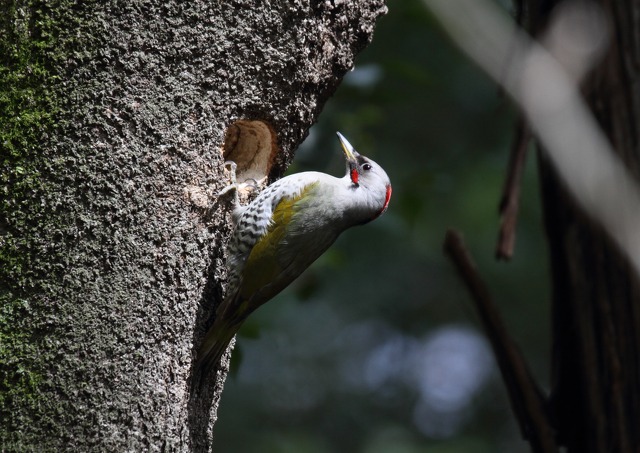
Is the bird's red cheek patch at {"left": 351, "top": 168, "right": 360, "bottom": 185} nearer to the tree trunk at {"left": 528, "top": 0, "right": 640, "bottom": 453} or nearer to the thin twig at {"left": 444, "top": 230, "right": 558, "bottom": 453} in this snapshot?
the thin twig at {"left": 444, "top": 230, "right": 558, "bottom": 453}

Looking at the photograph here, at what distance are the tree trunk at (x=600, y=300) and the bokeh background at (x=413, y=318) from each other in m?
2.97

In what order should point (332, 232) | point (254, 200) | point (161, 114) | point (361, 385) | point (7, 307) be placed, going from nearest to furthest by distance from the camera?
point (7, 307)
point (161, 114)
point (254, 200)
point (332, 232)
point (361, 385)

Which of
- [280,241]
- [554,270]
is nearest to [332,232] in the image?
[280,241]

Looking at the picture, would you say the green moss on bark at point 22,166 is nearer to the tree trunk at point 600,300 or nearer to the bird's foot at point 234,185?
the bird's foot at point 234,185

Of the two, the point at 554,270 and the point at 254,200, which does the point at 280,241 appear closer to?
the point at 254,200

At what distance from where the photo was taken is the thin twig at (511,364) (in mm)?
3289

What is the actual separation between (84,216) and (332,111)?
8.87 ft

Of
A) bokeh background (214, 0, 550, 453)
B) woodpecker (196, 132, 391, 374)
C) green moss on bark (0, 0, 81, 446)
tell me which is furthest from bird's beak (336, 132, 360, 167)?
bokeh background (214, 0, 550, 453)

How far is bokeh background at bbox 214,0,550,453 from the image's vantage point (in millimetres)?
8164

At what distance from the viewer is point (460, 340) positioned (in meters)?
10.7

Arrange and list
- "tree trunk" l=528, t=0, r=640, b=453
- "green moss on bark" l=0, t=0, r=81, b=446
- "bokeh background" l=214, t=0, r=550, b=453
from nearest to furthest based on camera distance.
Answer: "green moss on bark" l=0, t=0, r=81, b=446 → "tree trunk" l=528, t=0, r=640, b=453 → "bokeh background" l=214, t=0, r=550, b=453

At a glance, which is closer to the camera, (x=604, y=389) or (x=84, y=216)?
(x=84, y=216)

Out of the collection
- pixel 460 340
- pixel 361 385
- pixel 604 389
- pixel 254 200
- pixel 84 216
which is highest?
pixel 84 216

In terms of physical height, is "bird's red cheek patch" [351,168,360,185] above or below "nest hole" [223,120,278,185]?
below
